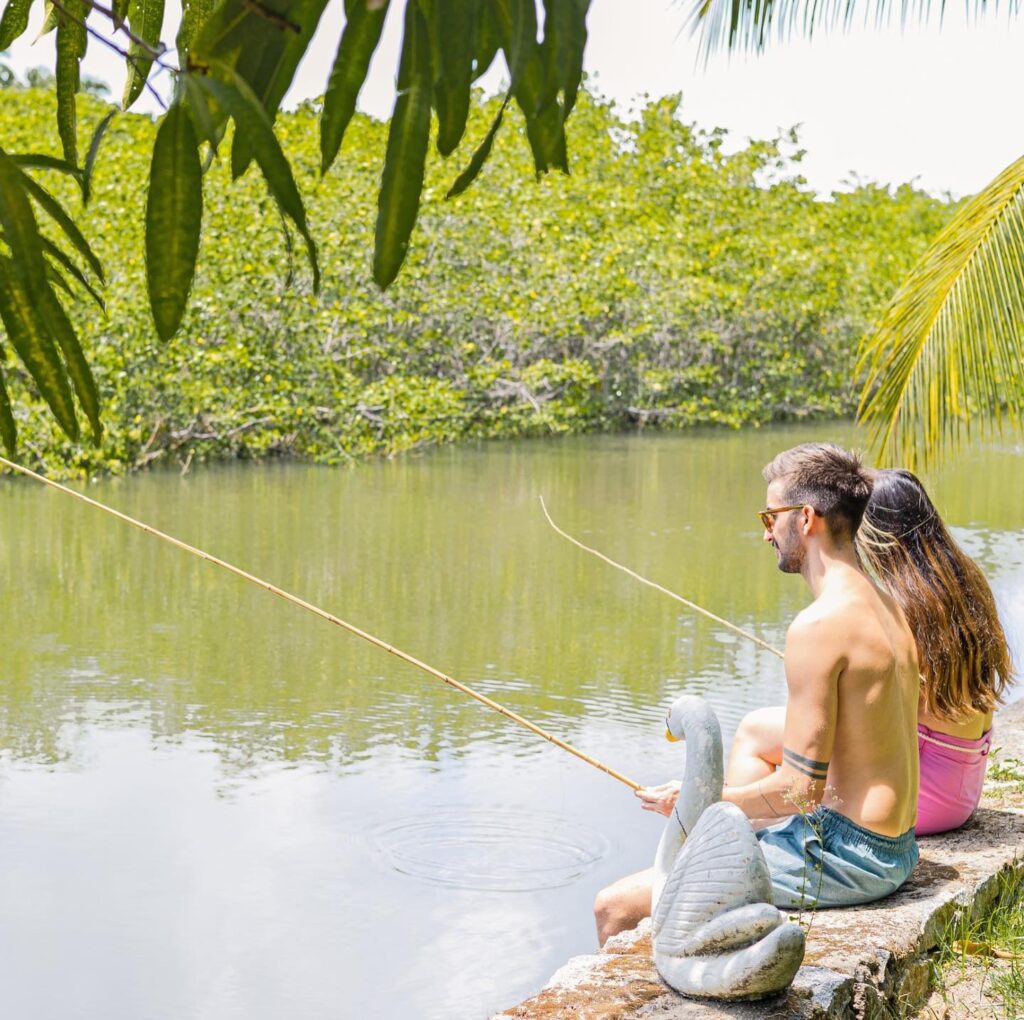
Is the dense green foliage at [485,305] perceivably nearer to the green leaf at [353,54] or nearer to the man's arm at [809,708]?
the man's arm at [809,708]

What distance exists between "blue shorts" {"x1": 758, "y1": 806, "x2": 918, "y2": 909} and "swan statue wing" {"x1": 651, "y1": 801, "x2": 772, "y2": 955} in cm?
39

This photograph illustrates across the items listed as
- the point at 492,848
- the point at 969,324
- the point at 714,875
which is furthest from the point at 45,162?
the point at 969,324

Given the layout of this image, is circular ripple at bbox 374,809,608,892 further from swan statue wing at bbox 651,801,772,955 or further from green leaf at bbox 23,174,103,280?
green leaf at bbox 23,174,103,280

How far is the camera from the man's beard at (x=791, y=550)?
2789 millimetres

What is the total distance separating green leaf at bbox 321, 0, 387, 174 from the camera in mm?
1276

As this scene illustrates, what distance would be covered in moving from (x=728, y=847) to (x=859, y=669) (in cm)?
48

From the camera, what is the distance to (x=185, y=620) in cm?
793

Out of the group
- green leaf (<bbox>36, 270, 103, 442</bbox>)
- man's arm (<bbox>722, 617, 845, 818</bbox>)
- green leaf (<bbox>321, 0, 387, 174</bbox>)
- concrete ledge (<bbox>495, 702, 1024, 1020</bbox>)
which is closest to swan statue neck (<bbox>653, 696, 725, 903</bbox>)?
man's arm (<bbox>722, 617, 845, 818</bbox>)

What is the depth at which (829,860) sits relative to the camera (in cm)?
274

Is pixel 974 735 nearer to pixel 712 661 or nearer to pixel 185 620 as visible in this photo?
pixel 712 661

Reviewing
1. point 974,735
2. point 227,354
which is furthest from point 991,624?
point 227,354

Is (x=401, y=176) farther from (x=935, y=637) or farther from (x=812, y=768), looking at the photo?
(x=935, y=637)

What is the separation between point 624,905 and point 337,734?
9.53 ft

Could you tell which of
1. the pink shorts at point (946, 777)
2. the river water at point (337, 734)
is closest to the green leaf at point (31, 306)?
the pink shorts at point (946, 777)
